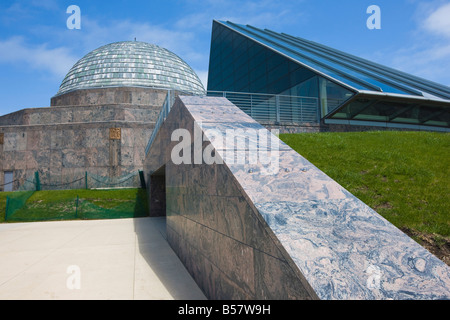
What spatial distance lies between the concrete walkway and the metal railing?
6.19 meters

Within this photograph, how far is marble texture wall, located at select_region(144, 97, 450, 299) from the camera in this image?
1752 mm

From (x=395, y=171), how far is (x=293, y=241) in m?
5.10

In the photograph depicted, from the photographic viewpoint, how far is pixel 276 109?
38.9 feet

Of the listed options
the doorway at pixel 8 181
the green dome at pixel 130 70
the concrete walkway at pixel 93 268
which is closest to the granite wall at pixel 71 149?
the doorway at pixel 8 181

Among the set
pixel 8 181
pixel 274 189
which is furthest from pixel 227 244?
pixel 8 181

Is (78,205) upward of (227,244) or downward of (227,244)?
downward

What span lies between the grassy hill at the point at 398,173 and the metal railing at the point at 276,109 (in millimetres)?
3010

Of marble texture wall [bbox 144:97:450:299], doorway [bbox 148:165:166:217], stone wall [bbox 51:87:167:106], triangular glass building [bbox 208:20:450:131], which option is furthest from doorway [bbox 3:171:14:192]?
marble texture wall [bbox 144:97:450:299]

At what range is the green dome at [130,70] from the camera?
75.4 feet

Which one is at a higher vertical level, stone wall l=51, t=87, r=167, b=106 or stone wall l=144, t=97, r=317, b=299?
stone wall l=51, t=87, r=167, b=106

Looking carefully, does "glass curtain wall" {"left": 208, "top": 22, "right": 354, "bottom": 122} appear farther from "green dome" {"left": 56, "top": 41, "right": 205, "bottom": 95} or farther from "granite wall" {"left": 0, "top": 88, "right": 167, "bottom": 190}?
"granite wall" {"left": 0, "top": 88, "right": 167, "bottom": 190}

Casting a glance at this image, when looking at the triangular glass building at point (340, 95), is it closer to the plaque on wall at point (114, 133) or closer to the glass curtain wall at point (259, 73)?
the glass curtain wall at point (259, 73)

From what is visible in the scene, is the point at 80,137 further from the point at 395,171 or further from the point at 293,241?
the point at 293,241

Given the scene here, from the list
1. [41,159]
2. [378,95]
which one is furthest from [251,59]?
[41,159]
